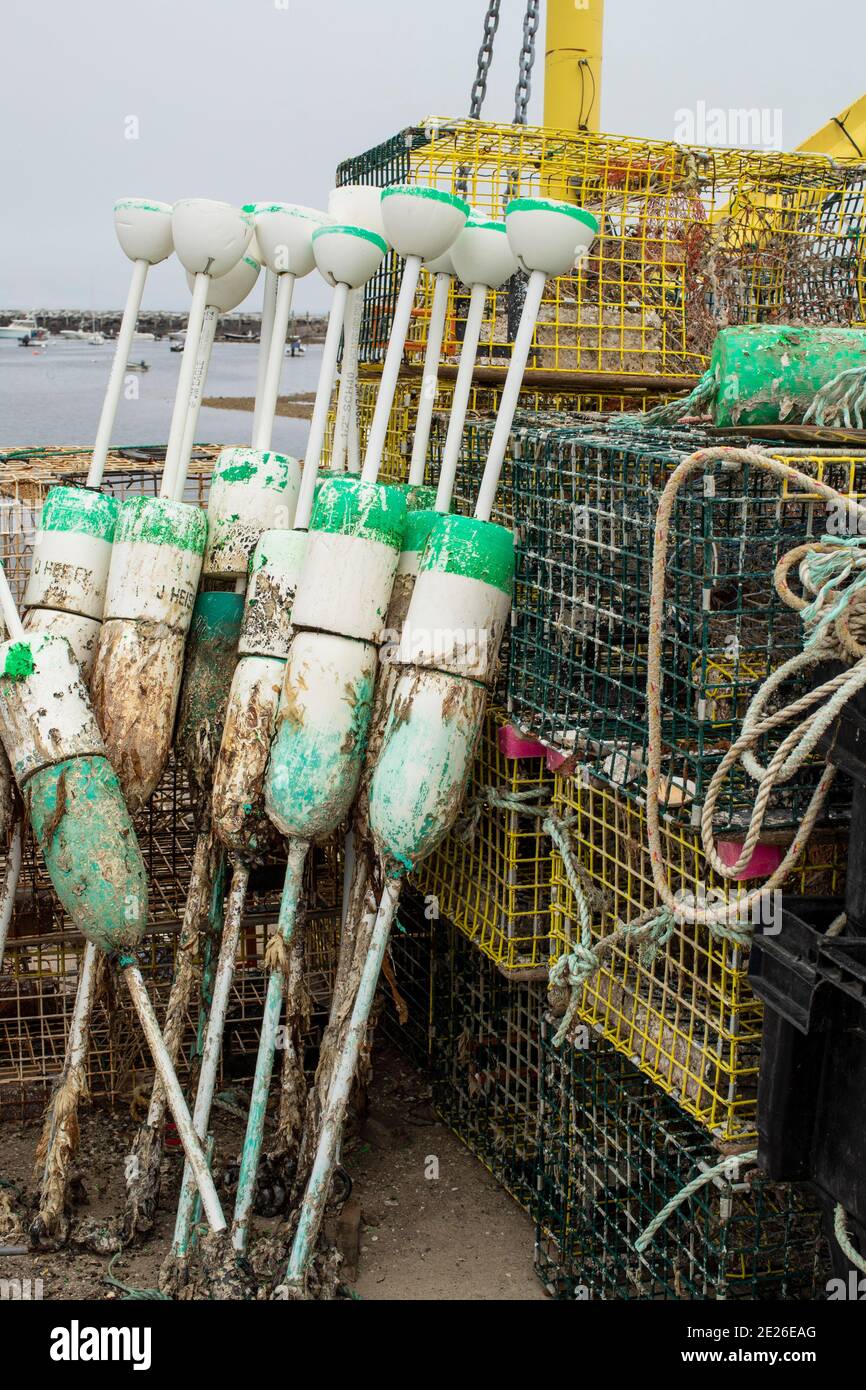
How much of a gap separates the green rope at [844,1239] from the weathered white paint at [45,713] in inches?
77.4

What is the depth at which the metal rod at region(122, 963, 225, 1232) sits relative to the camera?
342 centimetres

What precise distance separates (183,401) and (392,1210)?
7.40 ft

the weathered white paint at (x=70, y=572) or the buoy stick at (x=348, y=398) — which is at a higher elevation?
the buoy stick at (x=348, y=398)

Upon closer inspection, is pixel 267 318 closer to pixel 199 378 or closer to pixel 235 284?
pixel 235 284

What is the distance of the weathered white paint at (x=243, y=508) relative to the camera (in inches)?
153

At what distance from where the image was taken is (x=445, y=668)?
134 inches

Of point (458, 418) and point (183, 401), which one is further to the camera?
point (183, 401)

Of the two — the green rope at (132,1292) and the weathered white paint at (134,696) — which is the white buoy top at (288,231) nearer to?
the weathered white paint at (134,696)

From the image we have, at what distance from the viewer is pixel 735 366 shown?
3061 millimetres

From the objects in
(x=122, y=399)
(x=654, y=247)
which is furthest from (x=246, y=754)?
(x=122, y=399)

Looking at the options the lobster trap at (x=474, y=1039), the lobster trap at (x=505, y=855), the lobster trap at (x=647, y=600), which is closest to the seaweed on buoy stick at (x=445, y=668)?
the lobster trap at (x=647, y=600)

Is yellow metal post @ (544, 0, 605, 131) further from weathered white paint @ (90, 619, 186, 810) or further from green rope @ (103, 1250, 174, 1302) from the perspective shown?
green rope @ (103, 1250, 174, 1302)

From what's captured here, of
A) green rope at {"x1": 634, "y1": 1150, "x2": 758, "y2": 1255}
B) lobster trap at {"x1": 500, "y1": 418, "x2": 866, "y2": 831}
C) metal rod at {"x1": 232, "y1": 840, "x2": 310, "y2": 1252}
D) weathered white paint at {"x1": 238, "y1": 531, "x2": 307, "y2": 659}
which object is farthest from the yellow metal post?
green rope at {"x1": 634, "y1": 1150, "x2": 758, "y2": 1255}
